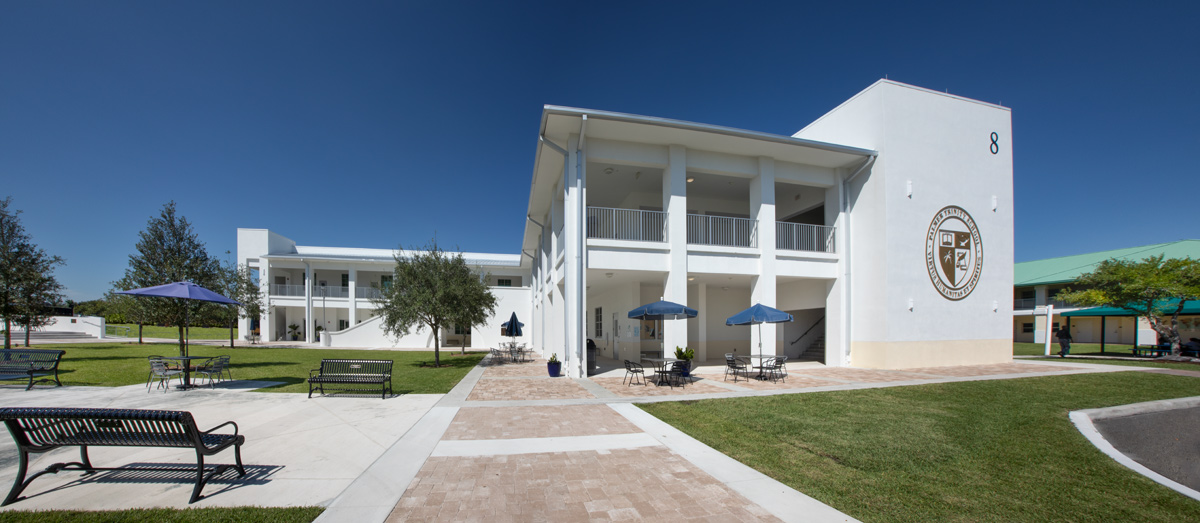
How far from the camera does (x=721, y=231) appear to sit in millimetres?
16969

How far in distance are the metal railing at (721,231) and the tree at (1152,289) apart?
19.5 meters

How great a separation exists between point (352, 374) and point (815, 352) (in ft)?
60.6

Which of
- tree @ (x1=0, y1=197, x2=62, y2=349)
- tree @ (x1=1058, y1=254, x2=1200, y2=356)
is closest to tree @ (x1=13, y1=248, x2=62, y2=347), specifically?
tree @ (x1=0, y1=197, x2=62, y2=349)

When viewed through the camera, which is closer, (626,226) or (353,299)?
(626,226)

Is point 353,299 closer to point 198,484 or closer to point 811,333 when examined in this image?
point 811,333

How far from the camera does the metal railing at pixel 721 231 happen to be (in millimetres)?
15836

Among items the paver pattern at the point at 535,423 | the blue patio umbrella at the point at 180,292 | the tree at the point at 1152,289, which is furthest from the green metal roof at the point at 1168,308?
the blue patio umbrella at the point at 180,292

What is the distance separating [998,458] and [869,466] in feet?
6.20

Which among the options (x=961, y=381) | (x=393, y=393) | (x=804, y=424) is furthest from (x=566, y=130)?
(x=961, y=381)

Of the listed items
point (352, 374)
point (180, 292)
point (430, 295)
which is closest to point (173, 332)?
point (430, 295)

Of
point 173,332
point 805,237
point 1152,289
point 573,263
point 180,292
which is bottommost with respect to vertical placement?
point 173,332

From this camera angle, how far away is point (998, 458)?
562 cm

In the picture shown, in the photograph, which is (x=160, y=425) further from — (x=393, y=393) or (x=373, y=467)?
(x=393, y=393)

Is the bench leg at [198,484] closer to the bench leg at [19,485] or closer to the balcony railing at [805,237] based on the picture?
the bench leg at [19,485]
